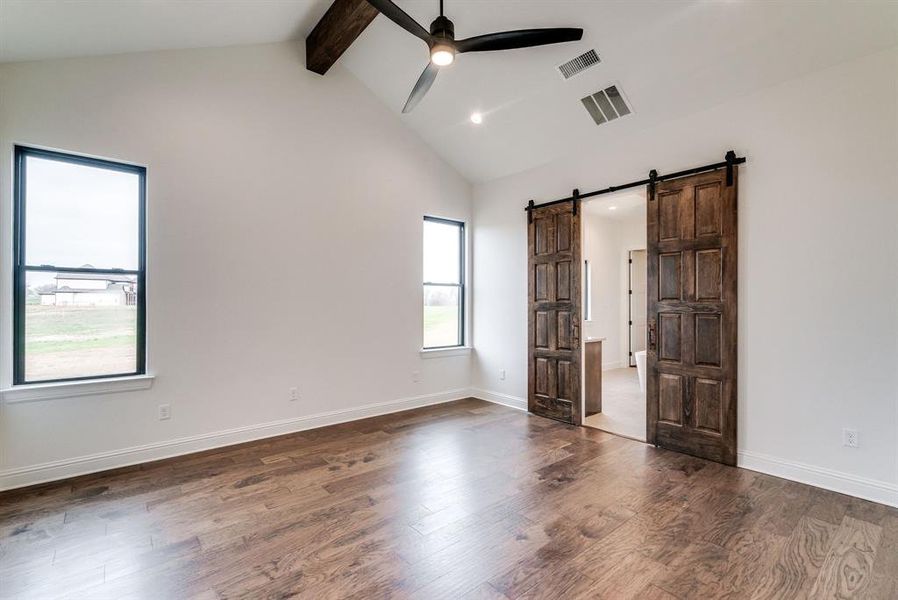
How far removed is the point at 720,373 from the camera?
3426 millimetres

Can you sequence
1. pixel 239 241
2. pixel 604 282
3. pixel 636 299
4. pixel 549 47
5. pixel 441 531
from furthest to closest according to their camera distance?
1. pixel 636 299
2. pixel 604 282
3. pixel 239 241
4. pixel 549 47
5. pixel 441 531

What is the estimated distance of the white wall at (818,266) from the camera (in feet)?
9.04

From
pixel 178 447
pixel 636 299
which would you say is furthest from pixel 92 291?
pixel 636 299

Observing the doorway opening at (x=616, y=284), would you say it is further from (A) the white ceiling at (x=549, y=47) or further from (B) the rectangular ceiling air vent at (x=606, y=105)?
(A) the white ceiling at (x=549, y=47)

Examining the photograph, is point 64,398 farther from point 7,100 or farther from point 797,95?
point 797,95

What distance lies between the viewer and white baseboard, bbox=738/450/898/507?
2.74 meters

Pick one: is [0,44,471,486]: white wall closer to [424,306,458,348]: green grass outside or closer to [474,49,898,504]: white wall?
[424,306,458,348]: green grass outside

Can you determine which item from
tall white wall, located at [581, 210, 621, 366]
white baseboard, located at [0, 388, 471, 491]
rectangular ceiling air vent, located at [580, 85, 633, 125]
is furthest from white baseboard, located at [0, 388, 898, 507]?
tall white wall, located at [581, 210, 621, 366]

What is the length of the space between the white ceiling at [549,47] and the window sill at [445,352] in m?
2.73

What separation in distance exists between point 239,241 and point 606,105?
145 inches

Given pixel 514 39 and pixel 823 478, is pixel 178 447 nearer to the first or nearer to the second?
pixel 514 39

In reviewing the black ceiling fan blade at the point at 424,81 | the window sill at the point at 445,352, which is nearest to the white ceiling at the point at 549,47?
the black ceiling fan blade at the point at 424,81

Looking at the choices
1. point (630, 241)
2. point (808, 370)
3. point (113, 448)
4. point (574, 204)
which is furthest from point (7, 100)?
point (630, 241)

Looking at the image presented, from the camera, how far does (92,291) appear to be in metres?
3.34
